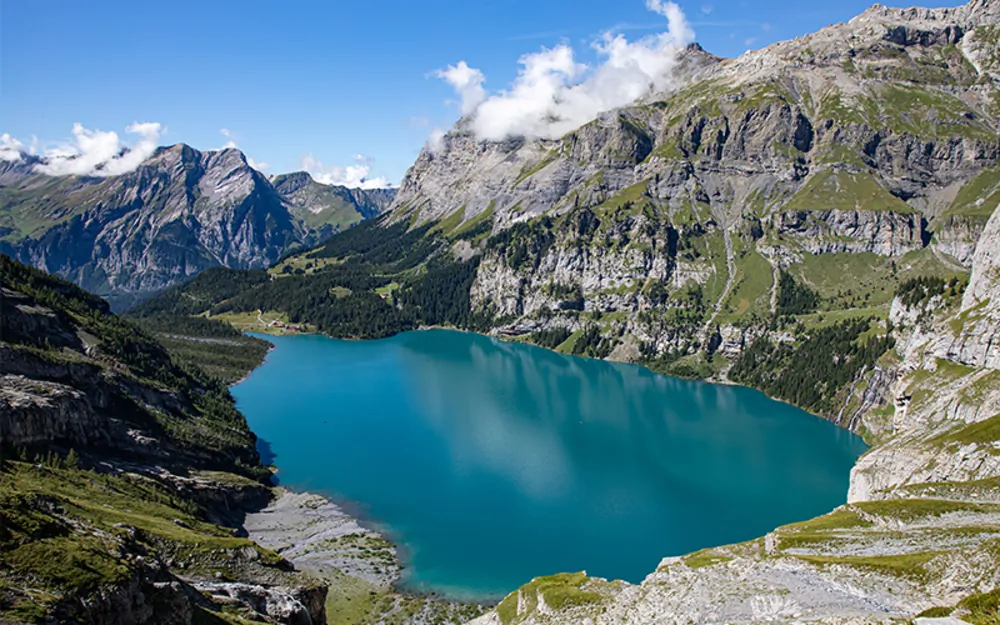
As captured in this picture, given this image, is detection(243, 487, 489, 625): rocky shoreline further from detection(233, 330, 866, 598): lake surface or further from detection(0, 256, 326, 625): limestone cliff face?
detection(0, 256, 326, 625): limestone cliff face

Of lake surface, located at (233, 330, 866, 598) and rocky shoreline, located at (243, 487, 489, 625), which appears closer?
rocky shoreline, located at (243, 487, 489, 625)

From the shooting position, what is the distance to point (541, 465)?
366 feet

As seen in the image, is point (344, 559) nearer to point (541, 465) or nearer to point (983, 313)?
point (541, 465)

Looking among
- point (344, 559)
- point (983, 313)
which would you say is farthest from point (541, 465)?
point (983, 313)

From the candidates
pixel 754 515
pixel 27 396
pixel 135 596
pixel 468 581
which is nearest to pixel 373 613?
pixel 468 581

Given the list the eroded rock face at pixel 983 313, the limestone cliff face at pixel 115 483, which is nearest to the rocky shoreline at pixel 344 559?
the limestone cliff face at pixel 115 483

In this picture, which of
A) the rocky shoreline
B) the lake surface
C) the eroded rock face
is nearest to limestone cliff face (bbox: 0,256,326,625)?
the rocky shoreline

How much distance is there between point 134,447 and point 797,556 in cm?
7756

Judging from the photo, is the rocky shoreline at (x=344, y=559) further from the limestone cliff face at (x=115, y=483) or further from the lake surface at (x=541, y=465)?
the limestone cliff face at (x=115, y=483)

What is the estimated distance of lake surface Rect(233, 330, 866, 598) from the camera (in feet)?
267

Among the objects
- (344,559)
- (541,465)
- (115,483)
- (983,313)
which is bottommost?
(115,483)

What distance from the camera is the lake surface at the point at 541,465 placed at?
267 ft

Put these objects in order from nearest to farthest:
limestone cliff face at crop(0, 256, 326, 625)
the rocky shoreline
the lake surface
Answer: limestone cliff face at crop(0, 256, 326, 625), the rocky shoreline, the lake surface

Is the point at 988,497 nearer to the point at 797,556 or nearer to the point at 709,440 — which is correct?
the point at 797,556
